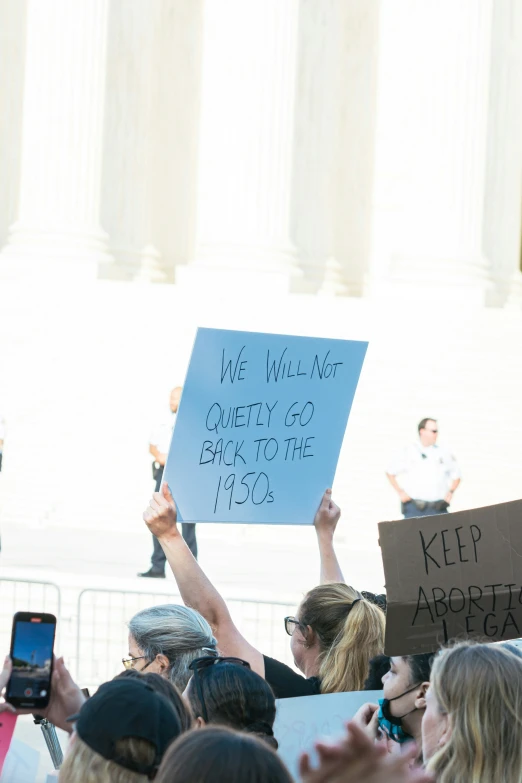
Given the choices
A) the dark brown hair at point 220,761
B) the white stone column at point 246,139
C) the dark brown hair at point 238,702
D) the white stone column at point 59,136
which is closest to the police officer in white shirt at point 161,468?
the dark brown hair at point 238,702

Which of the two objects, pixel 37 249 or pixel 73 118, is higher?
pixel 73 118

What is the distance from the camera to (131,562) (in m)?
19.1

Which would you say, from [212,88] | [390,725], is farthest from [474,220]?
[390,725]

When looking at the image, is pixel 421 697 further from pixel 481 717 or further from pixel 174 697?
pixel 174 697

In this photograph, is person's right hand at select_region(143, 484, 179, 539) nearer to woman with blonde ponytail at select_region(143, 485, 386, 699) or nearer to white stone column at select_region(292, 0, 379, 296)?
woman with blonde ponytail at select_region(143, 485, 386, 699)

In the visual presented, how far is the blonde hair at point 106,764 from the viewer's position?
367 cm

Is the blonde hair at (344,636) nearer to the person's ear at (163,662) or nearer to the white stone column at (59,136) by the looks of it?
the person's ear at (163,662)

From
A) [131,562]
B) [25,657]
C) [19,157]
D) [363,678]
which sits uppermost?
[19,157]

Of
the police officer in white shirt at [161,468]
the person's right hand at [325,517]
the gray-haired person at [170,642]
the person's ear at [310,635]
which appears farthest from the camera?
the police officer in white shirt at [161,468]

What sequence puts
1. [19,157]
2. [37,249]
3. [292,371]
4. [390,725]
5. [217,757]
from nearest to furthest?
[217,757] → [390,725] → [292,371] → [37,249] → [19,157]

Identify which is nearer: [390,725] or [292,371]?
[390,725]

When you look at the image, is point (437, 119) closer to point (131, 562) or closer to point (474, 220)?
point (474, 220)

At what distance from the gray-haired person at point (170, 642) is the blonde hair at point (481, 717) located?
1.21 metres

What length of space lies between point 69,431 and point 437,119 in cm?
1135
